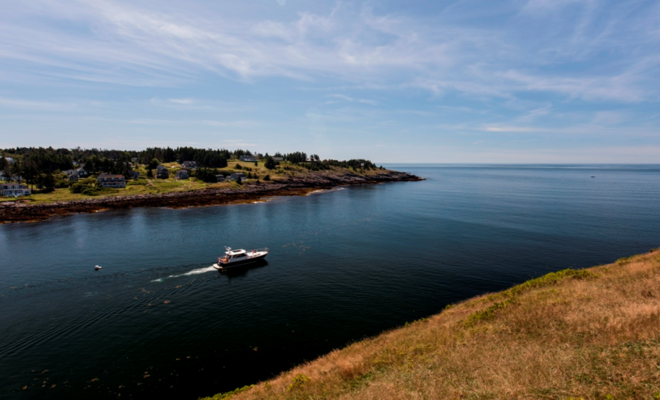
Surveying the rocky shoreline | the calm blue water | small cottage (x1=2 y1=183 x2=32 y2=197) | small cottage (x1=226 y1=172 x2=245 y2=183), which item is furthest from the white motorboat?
small cottage (x1=226 y1=172 x2=245 y2=183)

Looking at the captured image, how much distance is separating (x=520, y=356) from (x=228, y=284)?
40052 millimetres

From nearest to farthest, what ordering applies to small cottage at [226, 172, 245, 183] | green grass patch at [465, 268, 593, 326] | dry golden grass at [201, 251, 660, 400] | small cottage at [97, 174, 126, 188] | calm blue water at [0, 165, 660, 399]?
dry golden grass at [201, 251, 660, 400], green grass patch at [465, 268, 593, 326], calm blue water at [0, 165, 660, 399], small cottage at [97, 174, 126, 188], small cottage at [226, 172, 245, 183]

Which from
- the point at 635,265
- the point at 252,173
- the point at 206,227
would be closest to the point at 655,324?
the point at 635,265

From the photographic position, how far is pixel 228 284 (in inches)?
1817

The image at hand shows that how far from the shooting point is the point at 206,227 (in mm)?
80688

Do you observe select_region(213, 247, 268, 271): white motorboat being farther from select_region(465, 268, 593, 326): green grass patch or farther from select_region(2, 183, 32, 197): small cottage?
select_region(2, 183, 32, 197): small cottage

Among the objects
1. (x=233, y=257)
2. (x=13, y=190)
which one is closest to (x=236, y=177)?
(x=13, y=190)

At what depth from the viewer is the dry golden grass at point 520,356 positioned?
14133 mm

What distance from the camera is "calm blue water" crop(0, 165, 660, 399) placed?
27828mm

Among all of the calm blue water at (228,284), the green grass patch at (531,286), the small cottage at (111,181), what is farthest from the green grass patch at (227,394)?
the small cottage at (111,181)

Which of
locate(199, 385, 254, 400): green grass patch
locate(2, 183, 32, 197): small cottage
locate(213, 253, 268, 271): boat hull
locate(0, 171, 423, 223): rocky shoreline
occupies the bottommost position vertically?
locate(199, 385, 254, 400): green grass patch

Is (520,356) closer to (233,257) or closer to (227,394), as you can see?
(227,394)

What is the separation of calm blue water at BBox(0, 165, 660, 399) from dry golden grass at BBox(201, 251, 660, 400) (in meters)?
7.57

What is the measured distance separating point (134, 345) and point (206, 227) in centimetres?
5250
